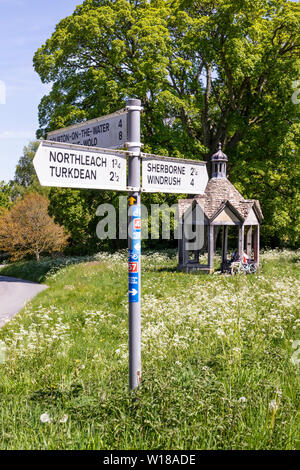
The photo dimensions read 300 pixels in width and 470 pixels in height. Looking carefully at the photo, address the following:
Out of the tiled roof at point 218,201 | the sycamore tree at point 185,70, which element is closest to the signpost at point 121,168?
the tiled roof at point 218,201

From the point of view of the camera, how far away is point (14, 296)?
17.6 meters

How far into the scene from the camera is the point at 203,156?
2773 cm

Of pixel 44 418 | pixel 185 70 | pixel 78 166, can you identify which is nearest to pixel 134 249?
pixel 78 166

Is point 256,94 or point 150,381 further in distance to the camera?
point 256,94

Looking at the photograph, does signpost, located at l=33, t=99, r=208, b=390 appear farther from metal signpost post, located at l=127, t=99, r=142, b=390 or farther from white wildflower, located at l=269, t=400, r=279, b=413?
white wildflower, located at l=269, t=400, r=279, b=413

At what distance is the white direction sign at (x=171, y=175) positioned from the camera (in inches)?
180

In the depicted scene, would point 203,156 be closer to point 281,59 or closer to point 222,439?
point 281,59

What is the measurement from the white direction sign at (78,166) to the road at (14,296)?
336 inches

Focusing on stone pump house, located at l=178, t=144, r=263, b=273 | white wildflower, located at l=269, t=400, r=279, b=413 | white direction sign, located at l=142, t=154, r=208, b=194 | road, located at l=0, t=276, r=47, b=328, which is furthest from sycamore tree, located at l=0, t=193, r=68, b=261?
white wildflower, located at l=269, t=400, r=279, b=413

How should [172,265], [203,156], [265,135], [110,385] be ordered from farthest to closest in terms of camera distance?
Answer: [203,156] < [265,135] < [172,265] < [110,385]
